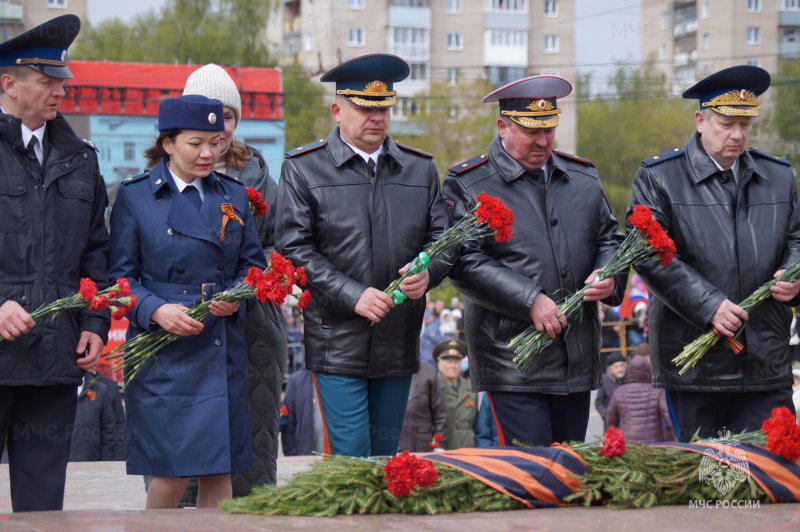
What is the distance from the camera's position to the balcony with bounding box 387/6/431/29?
208 feet

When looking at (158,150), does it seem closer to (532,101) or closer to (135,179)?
(135,179)

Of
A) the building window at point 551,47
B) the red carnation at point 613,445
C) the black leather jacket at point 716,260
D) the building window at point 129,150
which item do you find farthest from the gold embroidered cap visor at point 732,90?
the building window at point 551,47

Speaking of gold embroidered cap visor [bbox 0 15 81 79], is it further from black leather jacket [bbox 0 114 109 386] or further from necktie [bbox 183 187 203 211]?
necktie [bbox 183 187 203 211]

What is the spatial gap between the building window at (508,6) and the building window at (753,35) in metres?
14.5

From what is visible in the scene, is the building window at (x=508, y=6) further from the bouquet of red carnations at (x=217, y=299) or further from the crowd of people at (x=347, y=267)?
the bouquet of red carnations at (x=217, y=299)

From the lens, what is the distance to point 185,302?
5234 millimetres

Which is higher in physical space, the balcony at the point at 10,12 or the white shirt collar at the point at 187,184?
the balcony at the point at 10,12

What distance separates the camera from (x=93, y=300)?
4848mm

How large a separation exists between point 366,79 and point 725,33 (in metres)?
68.9

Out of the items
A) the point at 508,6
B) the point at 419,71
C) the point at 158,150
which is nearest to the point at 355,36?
the point at 419,71

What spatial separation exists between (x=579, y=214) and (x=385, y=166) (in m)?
1.10

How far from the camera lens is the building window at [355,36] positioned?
6350cm

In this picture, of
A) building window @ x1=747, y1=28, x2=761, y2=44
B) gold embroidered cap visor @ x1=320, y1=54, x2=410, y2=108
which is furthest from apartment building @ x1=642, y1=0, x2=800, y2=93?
gold embroidered cap visor @ x1=320, y1=54, x2=410, y2=108

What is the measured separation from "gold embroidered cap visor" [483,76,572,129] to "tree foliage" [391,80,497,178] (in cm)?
4338
